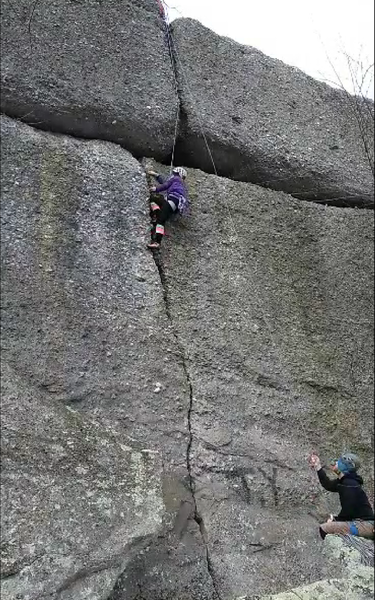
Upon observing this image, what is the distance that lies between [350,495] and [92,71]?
242cm

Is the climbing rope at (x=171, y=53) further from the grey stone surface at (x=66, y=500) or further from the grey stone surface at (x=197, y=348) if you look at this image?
the grey stone surface at (x=66, y=500)

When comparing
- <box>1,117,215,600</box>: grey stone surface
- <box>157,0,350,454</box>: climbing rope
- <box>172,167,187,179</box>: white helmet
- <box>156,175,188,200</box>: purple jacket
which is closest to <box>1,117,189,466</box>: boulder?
<box>1,117,215,600</box>: grey stone surface

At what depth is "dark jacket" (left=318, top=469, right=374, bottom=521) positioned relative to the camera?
284 centimetres

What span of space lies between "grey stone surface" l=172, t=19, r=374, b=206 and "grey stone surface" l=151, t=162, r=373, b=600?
161 mm

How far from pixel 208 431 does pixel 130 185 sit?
1.28 meters

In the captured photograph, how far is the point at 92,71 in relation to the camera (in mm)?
3312

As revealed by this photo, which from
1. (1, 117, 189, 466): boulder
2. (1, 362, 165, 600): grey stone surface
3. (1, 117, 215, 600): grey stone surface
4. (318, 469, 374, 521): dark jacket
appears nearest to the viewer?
(1, 362, 165, 600): grey stone surface

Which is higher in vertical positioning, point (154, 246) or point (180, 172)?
point (180, 172)

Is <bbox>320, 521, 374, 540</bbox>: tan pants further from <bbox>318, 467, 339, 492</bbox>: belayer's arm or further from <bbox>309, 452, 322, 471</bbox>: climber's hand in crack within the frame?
<bbox>309, 452, 322, 471</bbox>: climber's hand in crack

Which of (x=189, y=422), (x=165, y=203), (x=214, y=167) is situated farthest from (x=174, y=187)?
(x=189, y=422)

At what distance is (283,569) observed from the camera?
8.84 ft

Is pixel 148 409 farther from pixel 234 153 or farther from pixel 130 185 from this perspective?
pixel 234 153

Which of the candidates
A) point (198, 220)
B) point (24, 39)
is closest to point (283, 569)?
point (198, 220)

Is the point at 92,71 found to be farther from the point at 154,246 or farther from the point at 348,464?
the point at 348,464
